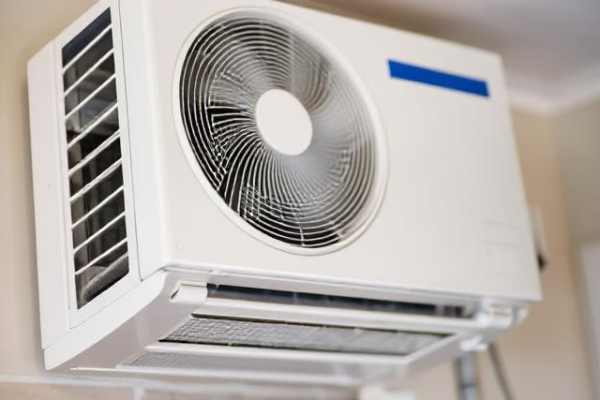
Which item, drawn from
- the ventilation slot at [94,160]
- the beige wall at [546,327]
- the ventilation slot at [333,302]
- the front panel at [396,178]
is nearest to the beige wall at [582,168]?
the beige wall at [546,327]

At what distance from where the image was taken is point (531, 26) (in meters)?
1.84

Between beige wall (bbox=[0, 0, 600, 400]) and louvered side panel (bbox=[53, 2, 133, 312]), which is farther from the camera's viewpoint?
beige wall (bbox=[0, 0, 600, 400])

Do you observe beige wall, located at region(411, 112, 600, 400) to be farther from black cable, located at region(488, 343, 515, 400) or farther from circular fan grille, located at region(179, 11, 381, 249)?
circular fan grille, located at region(179, 11, 381, 249)

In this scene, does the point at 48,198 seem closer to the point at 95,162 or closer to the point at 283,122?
the point at 95,162

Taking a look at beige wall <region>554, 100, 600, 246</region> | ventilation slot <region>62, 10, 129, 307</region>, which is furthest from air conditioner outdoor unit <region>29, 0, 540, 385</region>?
beige wall <region>554, 100, 600, 246</region>

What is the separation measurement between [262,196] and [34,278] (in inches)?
13.8

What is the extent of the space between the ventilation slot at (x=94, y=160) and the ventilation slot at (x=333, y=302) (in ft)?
0.47

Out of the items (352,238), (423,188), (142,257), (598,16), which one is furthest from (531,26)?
(142,257)

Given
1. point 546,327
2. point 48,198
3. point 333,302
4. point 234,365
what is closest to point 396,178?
point 333,302

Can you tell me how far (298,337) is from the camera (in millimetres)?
1415

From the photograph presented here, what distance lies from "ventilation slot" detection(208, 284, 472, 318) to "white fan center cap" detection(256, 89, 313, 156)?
0.19m

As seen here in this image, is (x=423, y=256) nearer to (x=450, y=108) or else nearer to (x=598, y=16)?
(x=450, y=108)

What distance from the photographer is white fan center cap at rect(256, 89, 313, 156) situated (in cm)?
131


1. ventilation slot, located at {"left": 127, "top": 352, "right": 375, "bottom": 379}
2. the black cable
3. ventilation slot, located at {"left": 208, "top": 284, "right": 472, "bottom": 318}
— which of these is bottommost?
the black cable
